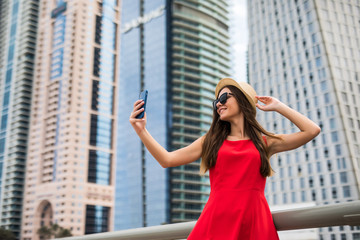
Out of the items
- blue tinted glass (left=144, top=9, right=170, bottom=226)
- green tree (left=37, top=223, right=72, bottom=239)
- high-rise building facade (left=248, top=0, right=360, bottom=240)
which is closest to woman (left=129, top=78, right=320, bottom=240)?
high-rise building facade (left=248, top=0, right=360, bottom=240)

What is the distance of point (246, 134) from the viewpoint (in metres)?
1.19

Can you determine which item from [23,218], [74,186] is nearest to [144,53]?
[74,186]

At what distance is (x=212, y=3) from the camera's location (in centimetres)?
5678

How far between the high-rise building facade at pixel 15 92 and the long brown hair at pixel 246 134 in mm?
56352

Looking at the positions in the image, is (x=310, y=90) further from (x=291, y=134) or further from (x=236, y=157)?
(x=236, y=157)

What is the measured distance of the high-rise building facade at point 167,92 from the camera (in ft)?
143

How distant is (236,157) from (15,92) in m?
58.3

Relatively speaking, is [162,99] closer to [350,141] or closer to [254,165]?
[350,141]

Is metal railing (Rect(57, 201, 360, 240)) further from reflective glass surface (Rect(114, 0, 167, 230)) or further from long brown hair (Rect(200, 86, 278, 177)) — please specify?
reflective glass surface (Rect(114, 0, 167, 230))

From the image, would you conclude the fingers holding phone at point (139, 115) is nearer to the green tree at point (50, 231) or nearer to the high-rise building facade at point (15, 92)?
the green tree at point (50, 231)

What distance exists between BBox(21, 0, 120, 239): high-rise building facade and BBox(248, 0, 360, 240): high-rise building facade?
25.5 m

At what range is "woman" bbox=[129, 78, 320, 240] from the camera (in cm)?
103

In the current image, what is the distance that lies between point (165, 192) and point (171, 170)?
2.58 metres

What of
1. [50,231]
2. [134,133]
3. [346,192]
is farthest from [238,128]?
[50,231]
